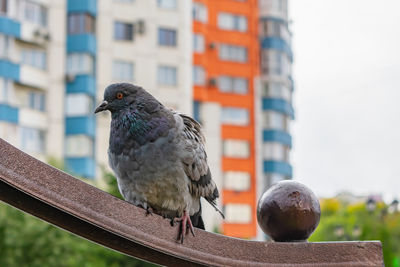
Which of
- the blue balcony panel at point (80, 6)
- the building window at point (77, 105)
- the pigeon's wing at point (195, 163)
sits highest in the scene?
the blue balcony panel at point (80, 6)

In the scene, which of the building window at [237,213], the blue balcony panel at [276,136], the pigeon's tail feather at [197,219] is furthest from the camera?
the blue balcony panel at [276,136]

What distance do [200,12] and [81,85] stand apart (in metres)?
9.08

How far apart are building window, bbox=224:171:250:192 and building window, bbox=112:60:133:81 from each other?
8597 mm

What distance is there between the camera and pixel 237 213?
127ft

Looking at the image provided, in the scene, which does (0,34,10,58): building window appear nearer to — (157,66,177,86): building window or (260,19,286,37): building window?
(157,66,177,86): building window

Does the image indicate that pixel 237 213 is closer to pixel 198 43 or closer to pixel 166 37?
pixel 198 43

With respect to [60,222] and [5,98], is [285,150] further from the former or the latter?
[60,222]

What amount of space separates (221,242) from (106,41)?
3122cm

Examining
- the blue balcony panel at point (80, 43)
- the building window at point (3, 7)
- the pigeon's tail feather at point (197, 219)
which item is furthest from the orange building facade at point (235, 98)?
the pigeon's tail feather at point (197, 219)

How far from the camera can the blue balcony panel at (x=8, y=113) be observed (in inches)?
1117

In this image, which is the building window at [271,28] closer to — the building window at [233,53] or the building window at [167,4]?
the building window at [233,53]

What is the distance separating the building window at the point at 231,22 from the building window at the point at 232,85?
2.65 m

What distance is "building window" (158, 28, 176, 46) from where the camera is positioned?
3425 cm

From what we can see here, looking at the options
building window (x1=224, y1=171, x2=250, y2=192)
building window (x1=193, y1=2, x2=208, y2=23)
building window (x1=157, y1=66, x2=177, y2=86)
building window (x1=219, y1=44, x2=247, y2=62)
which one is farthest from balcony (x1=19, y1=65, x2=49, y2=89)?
building window (x1=224, y1=171, x2=250, y2=192)
